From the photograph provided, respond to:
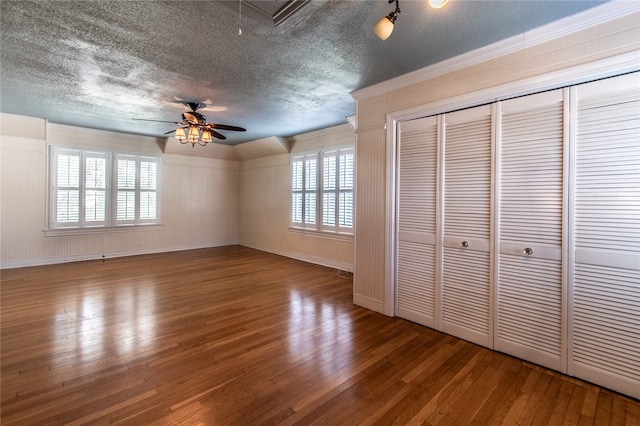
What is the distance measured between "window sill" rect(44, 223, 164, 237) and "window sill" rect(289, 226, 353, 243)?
349cm

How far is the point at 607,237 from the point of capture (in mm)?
2133

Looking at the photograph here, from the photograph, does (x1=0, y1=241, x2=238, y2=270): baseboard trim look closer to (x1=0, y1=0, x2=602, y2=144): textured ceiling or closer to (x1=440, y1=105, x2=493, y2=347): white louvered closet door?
(x1=0, y1=0, x2=602, y2=144): textured ceiling

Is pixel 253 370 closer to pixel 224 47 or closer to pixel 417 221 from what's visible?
pixel 417 221

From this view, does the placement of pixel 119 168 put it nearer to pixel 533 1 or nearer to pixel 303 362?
pixel 303 362

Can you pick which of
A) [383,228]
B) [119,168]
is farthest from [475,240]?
[119,168]

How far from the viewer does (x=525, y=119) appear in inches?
98.1

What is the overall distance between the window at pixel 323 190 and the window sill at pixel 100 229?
3.55m

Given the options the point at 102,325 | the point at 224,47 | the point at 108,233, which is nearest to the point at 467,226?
the point at 224,47

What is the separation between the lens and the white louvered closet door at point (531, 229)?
2.34m

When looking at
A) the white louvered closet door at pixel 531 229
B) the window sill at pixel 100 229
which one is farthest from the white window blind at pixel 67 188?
the white louvered closet door at pixel 531 229

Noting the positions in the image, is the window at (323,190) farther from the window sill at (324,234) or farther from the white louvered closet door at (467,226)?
the white louvered closet door at (467,226)

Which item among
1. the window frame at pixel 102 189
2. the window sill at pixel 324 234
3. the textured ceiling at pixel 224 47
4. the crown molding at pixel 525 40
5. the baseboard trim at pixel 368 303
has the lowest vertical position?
Answer: the baseboard trim at pixel 368 303

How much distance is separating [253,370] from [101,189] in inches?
244

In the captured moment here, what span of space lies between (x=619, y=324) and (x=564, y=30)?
2253 millimetres
